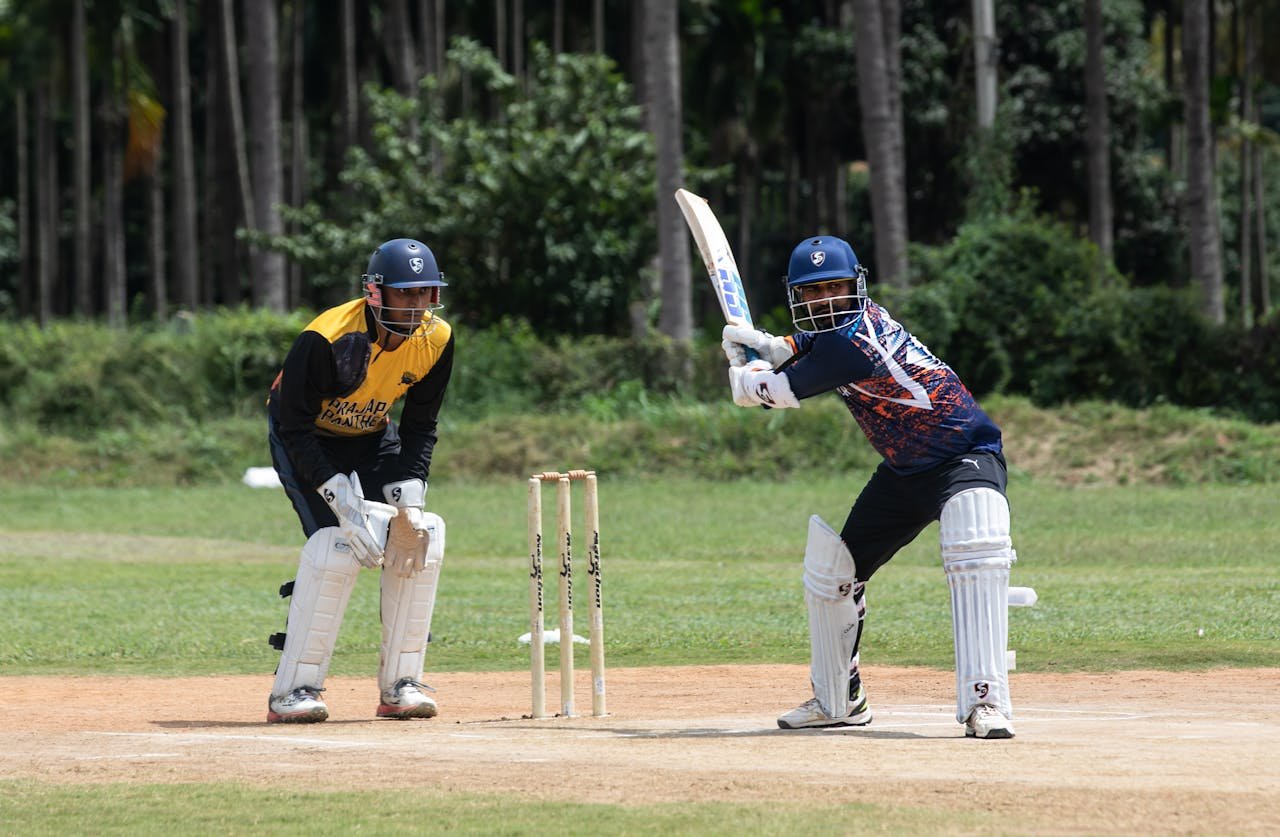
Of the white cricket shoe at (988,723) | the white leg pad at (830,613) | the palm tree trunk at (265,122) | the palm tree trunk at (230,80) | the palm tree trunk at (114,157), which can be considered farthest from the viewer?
the palm tree trunk at (114,157)

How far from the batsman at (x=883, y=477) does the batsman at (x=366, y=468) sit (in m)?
1.60

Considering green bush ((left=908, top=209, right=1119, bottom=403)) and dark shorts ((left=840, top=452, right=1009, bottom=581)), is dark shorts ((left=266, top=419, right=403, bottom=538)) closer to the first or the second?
dark shorts ((left=840, top=452, right=1009, bottom=581))

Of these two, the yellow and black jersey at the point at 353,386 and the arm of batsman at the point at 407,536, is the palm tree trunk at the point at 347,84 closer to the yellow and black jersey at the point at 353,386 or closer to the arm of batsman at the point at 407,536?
the yellow and black jersey at the point at 353,386

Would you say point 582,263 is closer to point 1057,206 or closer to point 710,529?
point 710,529

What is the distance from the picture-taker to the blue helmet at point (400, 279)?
843cm

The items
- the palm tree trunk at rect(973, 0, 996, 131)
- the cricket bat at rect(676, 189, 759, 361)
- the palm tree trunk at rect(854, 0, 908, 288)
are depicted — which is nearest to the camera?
the cricket bat at rect(676, 189, 759, 361)

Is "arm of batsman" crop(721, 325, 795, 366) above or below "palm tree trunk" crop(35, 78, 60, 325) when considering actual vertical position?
below

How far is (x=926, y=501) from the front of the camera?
7.62m

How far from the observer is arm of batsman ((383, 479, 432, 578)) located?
336 inches

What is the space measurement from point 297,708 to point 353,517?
3.00 ft

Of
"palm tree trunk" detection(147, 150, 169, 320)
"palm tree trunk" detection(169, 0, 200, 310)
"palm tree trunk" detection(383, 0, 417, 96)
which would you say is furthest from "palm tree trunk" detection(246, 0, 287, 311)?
"palm tree trunk" detection(147, 150, 169, 320)

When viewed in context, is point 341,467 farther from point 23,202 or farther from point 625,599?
point 23,202

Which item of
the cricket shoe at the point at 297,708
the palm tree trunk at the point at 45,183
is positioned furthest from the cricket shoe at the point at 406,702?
the palm tree trunk at the point at 45,183

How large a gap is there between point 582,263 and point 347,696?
2175 cm
